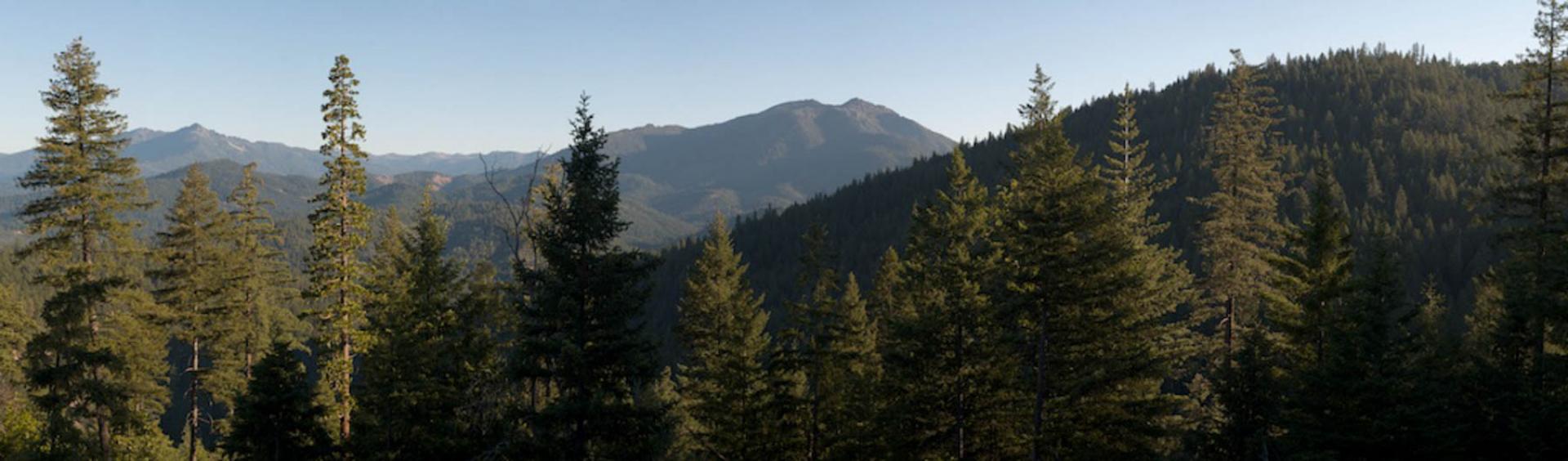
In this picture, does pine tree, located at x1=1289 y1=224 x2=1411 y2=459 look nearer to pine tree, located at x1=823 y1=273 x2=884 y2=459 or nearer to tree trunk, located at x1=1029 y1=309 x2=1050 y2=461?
tree trunk, located at x1=1029 y1=309 x2=1050 y2=461

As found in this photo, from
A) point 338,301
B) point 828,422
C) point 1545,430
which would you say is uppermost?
point 338,301

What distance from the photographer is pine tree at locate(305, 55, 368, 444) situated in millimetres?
22078

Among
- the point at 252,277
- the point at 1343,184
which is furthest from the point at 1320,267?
the point at 1343,184

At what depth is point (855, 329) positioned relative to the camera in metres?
28.3

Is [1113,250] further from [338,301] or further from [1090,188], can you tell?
[338,301]

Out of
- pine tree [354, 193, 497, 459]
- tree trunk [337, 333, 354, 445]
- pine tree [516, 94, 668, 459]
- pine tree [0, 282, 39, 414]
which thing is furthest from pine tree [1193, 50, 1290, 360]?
pine tree [0, 282, 39, 414]

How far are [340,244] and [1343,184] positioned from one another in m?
177

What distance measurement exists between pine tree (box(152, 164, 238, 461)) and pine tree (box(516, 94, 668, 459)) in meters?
20.8

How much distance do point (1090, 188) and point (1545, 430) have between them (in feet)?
33.7

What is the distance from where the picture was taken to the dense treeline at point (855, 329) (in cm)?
1694

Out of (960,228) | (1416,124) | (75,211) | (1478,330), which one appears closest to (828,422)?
(960,228)

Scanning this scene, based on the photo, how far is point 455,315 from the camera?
24.5 meters

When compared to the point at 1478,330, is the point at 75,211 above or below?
above

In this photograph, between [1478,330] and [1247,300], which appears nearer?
[1247,300]
